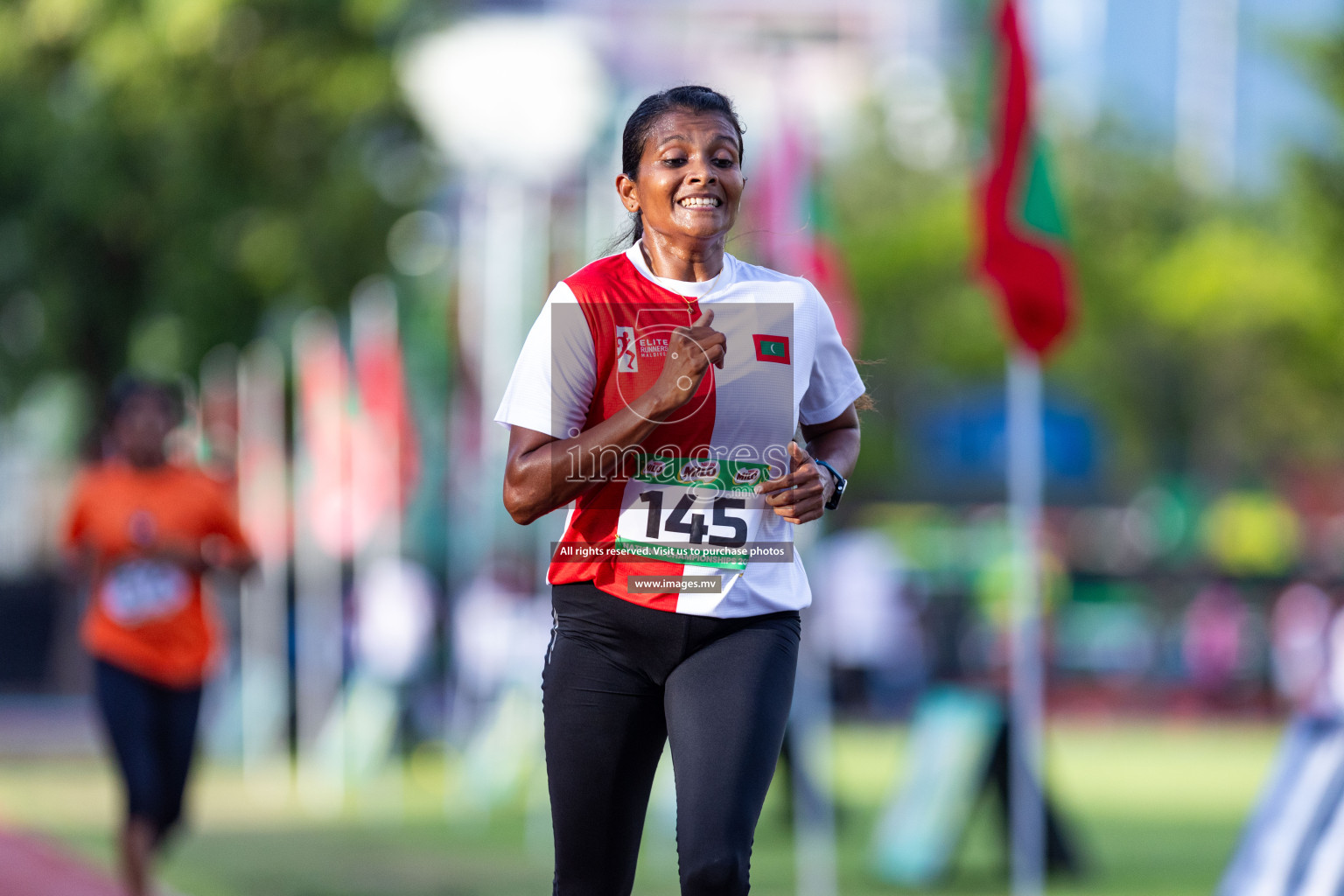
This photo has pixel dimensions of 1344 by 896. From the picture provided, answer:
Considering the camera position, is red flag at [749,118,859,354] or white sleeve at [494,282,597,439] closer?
white sleeve at [494,282,597,439]

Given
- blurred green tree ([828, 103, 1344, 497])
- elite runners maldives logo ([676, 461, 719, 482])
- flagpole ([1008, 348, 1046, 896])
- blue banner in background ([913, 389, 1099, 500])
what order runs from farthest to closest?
blurred green tree ([828, 103, 1344, 497]) → blue banner in background ([913, 389, 1099, 500]) → flagpole ([1008, 348, 1046, 896]) → elite runners maldives logo ([676, 461, 719, 482])

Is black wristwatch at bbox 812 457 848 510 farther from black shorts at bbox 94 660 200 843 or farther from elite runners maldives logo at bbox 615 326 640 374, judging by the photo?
black shorts at bbox 94 660 200 843

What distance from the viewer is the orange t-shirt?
8578 millimetres

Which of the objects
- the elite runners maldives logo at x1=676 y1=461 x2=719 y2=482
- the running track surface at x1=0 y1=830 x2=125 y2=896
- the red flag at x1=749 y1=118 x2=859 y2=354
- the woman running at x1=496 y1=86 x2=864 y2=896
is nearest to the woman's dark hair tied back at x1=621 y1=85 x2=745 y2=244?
the woman running at x1=496 y1=86 x2=864 y2=896

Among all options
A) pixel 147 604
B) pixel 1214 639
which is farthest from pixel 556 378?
pixel 1214 639

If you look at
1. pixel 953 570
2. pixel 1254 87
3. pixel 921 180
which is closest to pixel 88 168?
pixel 953 570

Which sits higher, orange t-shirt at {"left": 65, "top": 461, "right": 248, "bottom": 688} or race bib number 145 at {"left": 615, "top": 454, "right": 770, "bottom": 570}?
race bib number 145 at {"left": 615, "top": 454, "right": 770, "bottom": 570}

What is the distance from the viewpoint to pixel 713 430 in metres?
4.38

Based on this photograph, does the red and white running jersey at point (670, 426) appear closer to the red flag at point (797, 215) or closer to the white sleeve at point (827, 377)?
the white sleeve at point (827, 377)

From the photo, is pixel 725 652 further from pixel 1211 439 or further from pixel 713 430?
pixel 1211 439

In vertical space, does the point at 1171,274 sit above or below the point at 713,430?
above

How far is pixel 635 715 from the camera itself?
438cm

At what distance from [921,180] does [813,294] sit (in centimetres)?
4507

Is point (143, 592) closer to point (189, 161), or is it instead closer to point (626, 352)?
point (626, 352)
